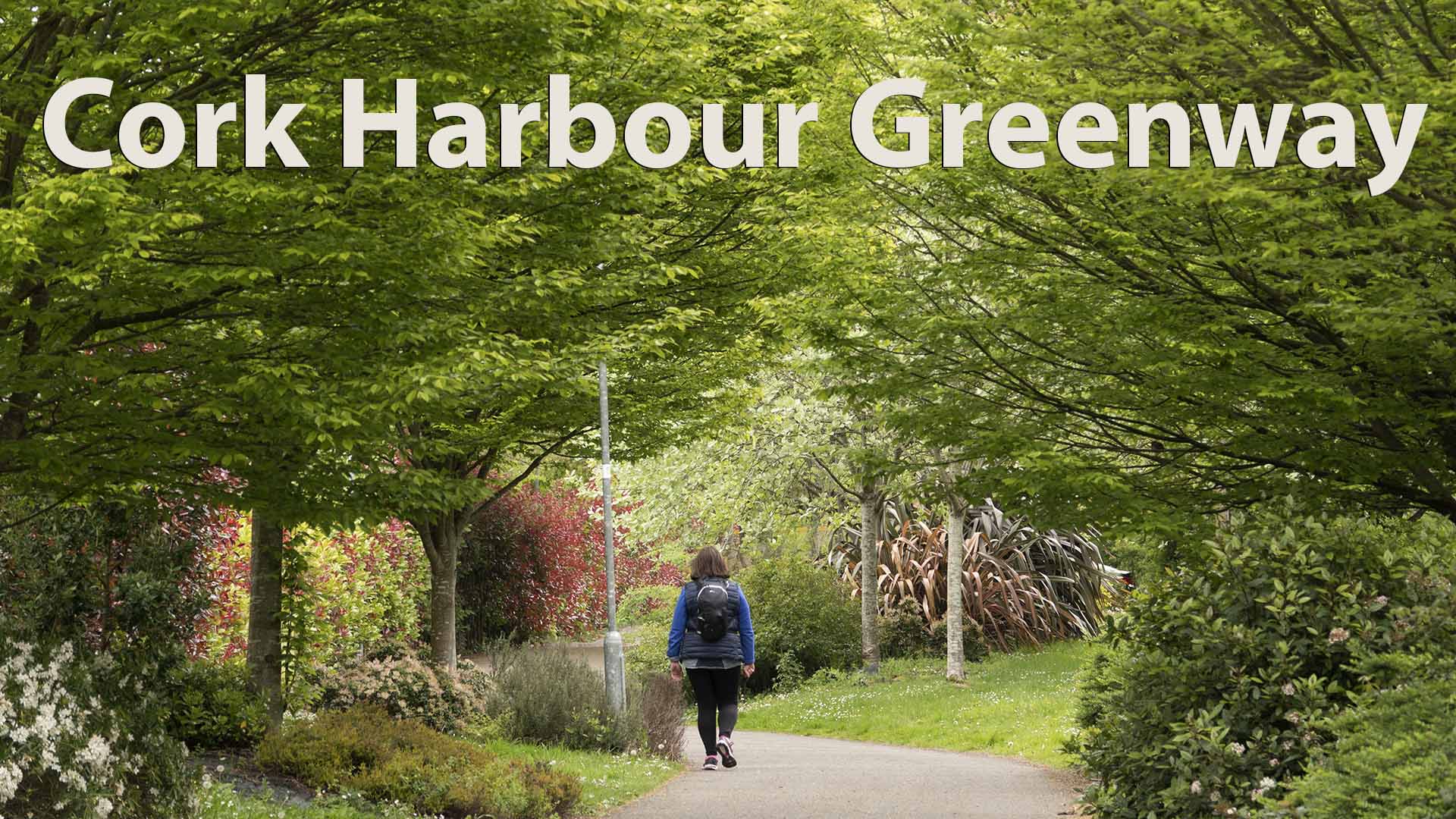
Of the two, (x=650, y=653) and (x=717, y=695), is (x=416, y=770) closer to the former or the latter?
(x=717, y=695)

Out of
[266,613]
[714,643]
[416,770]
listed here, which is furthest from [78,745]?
[714,643]

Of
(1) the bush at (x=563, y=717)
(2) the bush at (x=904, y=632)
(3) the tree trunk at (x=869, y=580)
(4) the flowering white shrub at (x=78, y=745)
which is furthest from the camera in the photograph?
(2) the bush at (x=904, y=632)

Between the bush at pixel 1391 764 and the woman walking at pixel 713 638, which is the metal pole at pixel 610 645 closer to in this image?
the woman walking at pixel 713 638

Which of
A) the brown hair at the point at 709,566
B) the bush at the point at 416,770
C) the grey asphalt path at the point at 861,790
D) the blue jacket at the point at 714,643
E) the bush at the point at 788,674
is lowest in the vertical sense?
the bush at the point at 788,674

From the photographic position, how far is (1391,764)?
5391 mm

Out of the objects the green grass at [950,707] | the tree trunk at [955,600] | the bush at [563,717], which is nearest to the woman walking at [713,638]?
the bush at [563,717]

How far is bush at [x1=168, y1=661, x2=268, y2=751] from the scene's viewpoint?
1038 cm

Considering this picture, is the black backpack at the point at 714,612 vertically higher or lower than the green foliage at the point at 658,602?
higher

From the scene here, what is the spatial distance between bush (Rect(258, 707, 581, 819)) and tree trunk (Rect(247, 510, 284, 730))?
1.08 m

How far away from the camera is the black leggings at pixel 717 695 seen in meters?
11.6

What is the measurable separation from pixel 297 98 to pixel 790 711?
15.5m

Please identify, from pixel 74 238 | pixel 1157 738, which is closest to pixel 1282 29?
pixel 1157 738

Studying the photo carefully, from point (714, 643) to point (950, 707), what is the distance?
28.5 feet

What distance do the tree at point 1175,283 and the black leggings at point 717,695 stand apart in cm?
299
